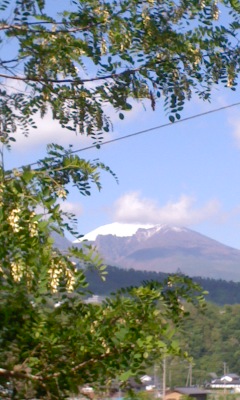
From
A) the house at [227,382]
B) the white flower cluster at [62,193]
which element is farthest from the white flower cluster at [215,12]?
the house at [227,382]

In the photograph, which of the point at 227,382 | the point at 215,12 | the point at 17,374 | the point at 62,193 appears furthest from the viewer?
the point at 227,382

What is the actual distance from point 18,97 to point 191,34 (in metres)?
1.14

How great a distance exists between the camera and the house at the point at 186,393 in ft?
53.6

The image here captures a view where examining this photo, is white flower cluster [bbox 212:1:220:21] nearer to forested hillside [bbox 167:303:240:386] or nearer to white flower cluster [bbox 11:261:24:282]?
white flower cluster [bbox 11:261:24:282]

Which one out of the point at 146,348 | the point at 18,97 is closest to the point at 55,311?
the point at 146,348

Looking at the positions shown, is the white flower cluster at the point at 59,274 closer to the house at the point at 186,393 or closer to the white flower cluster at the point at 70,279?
the white flower cluster at the point at 70,279

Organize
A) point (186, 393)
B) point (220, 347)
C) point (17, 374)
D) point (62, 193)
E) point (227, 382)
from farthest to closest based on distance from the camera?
point (227, 382) < point (220, 347) < point (186, 393) < point (17, 374) < point (62, 193)

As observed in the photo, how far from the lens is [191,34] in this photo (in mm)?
6016

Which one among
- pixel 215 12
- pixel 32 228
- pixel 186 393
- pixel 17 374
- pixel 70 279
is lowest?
pixel 186 393

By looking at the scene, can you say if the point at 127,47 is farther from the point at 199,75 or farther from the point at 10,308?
the point at 10,308

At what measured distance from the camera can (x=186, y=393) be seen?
1767cm

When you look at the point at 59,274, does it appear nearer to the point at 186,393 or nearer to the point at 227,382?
the point at 186,393

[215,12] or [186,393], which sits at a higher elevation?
[215,12]

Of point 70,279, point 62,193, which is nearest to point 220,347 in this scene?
point 62,193
